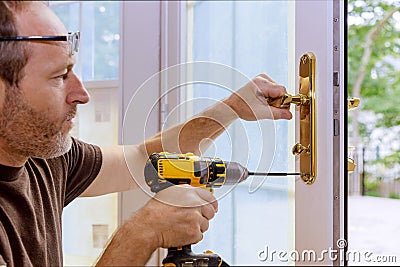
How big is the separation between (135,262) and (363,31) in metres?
0.77

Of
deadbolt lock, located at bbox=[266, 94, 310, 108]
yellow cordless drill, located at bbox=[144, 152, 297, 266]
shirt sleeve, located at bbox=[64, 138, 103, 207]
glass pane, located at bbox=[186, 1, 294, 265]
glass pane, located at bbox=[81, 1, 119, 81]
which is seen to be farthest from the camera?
glass pane, located at bbox=[81, 1, 119, 81]

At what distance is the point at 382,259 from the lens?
1.37m

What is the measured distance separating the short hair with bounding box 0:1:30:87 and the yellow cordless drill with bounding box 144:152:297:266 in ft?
1.09

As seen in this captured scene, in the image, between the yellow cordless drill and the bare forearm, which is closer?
the yellow cordless drill

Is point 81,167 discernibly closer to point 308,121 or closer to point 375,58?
point 308,121

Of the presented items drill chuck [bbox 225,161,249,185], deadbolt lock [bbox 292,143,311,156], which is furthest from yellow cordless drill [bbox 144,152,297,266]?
deadbolt lock [bbox 292,143,311,156]

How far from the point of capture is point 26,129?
51.6 inches

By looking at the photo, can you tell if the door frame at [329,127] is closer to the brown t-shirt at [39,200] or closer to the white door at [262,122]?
the white door at [262,122]

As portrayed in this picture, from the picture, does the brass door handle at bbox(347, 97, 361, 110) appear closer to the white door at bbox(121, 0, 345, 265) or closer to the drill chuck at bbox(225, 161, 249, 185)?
the white door at bbox(121, 0, 345, 265)

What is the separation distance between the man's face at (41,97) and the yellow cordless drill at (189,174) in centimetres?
25

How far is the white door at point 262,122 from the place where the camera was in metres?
1.33

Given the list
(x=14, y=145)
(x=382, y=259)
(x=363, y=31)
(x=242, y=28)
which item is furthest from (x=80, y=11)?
(x=382, y=259)

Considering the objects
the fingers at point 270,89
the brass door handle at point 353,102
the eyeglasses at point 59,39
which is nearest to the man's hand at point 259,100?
the fingers at point 270,89

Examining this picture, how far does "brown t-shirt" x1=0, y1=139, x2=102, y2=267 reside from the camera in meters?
1.30
